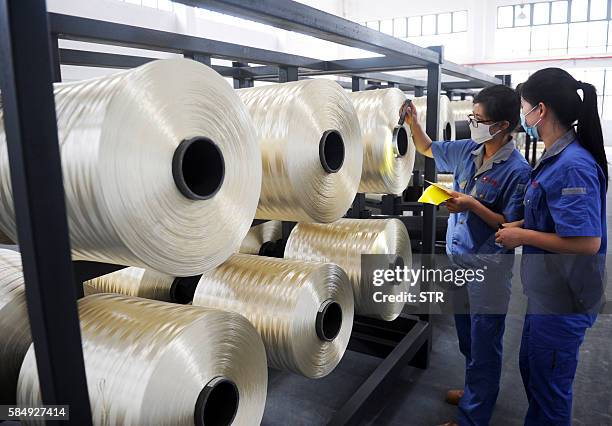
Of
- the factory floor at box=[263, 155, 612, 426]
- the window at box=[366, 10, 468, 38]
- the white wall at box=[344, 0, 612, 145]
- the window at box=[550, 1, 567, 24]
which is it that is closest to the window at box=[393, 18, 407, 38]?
the window at box=[366, 10, 468, 38]

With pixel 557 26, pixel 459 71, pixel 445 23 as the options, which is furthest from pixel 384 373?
pixel 445 23

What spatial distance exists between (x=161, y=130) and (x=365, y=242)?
114 cm

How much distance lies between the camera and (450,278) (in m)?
2.15

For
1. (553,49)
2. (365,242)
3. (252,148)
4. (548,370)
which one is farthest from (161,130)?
(553,49)

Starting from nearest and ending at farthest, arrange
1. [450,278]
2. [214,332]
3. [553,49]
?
[214,332] → [450,278] → [553,49]

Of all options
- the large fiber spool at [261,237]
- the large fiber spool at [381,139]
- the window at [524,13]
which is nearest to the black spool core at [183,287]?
the large fiber spool at [261,237]

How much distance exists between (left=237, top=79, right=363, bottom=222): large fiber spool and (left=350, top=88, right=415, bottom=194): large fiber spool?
45 centimetres

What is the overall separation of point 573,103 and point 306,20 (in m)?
0.90

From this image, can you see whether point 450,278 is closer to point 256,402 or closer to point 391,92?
point 391,92

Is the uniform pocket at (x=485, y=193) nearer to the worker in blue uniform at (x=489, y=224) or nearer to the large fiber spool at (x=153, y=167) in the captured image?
the worker in blue uniform at (x=489, y=224)

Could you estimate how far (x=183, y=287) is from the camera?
1.72 m

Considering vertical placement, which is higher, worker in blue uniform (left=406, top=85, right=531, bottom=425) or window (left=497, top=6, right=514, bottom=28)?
window (left=497, top=6, right=514, bottom=28)

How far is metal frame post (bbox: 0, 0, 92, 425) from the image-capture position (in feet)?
2.03

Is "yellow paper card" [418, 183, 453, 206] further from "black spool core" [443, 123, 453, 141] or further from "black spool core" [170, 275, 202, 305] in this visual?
"black spool core" [443, 123, 453, 141]
